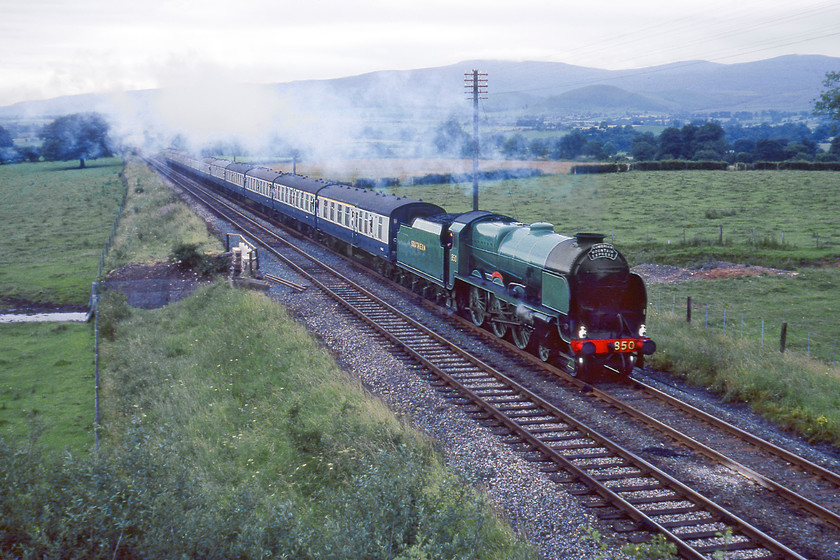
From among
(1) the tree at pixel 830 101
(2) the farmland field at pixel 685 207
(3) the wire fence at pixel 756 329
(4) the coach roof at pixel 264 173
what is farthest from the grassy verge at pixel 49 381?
(1) the tree at pixel 830 101

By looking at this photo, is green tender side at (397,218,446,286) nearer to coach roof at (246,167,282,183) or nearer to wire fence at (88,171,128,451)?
wire fence at (88,171,128,451)

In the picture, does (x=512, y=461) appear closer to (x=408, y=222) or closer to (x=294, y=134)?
(x=408, y=222)

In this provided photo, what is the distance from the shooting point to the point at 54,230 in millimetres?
49156

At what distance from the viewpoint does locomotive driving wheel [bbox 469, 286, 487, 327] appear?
19562 mm

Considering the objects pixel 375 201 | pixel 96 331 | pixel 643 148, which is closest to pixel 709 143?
pixel 643 148

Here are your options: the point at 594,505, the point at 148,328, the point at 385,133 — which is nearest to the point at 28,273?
the point at 148,328

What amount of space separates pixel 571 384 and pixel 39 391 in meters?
14.3

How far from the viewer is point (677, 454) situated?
11.5m

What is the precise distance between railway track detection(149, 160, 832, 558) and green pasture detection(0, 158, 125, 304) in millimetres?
20052

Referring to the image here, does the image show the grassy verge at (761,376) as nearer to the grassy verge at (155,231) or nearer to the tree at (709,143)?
the grassy verge at (155,231)

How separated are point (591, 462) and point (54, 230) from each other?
48.5 m

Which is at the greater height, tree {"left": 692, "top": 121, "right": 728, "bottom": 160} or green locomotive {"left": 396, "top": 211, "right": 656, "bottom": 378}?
tree {"left": 692, "top": 121, "right": 728, "bottom": 160}

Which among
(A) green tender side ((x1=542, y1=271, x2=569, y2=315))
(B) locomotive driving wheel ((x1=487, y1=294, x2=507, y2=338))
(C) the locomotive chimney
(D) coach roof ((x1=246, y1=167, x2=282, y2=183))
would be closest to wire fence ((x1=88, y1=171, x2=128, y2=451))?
(A) green tender side ((x1=542, y1=271, x2=569, y2=315))

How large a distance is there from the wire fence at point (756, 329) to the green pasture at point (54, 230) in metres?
24.3
